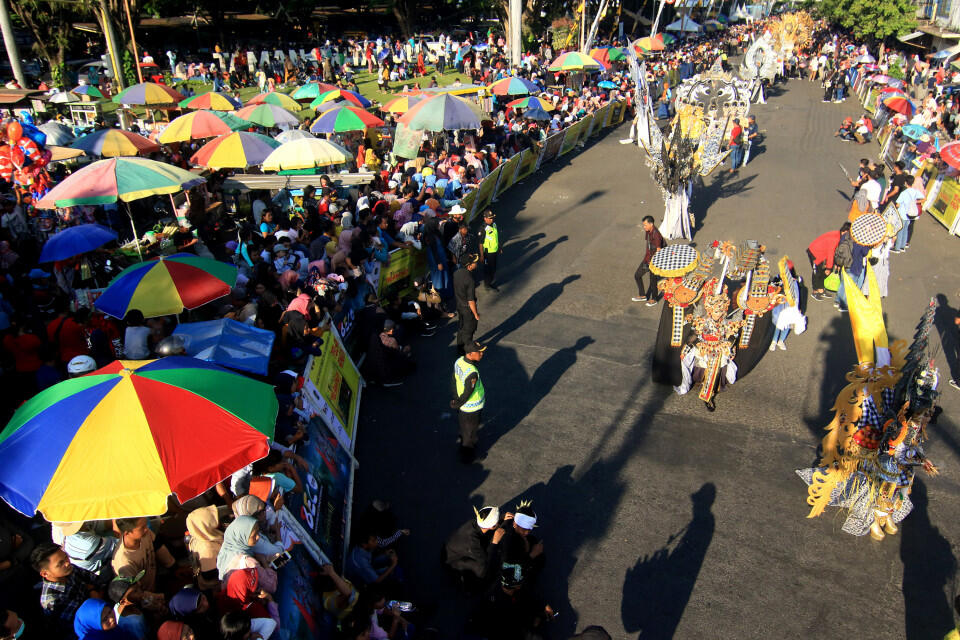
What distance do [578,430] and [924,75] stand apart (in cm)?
3173

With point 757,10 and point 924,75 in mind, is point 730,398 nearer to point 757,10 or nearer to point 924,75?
point 924,75

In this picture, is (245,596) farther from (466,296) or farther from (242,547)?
(466,296)

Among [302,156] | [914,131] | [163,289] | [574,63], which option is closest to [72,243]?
[163,289]

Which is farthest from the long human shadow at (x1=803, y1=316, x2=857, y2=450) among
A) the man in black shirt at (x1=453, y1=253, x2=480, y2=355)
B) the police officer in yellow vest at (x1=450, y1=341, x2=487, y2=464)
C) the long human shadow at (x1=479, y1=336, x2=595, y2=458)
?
the man in black shirt at (x1=453, y1=253, x2=480, y2=355)

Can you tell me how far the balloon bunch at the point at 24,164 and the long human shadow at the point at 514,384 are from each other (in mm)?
9151

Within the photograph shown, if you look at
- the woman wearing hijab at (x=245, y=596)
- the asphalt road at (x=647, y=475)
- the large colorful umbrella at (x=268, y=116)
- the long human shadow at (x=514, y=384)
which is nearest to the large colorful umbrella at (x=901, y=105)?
the asphalt road at (x=647, y=475)

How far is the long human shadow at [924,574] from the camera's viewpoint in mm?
4996

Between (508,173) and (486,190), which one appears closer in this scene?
(486,190)

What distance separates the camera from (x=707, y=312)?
761cm

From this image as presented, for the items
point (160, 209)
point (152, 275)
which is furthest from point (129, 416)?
point (160, 209)

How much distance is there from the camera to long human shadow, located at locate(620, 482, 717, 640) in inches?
201

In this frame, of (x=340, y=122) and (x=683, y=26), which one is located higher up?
(x=683, y=26)

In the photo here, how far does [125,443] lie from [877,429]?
5895 millimetres

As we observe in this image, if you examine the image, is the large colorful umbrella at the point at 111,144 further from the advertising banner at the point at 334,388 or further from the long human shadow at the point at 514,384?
the long human shadow at the point at 514,384
